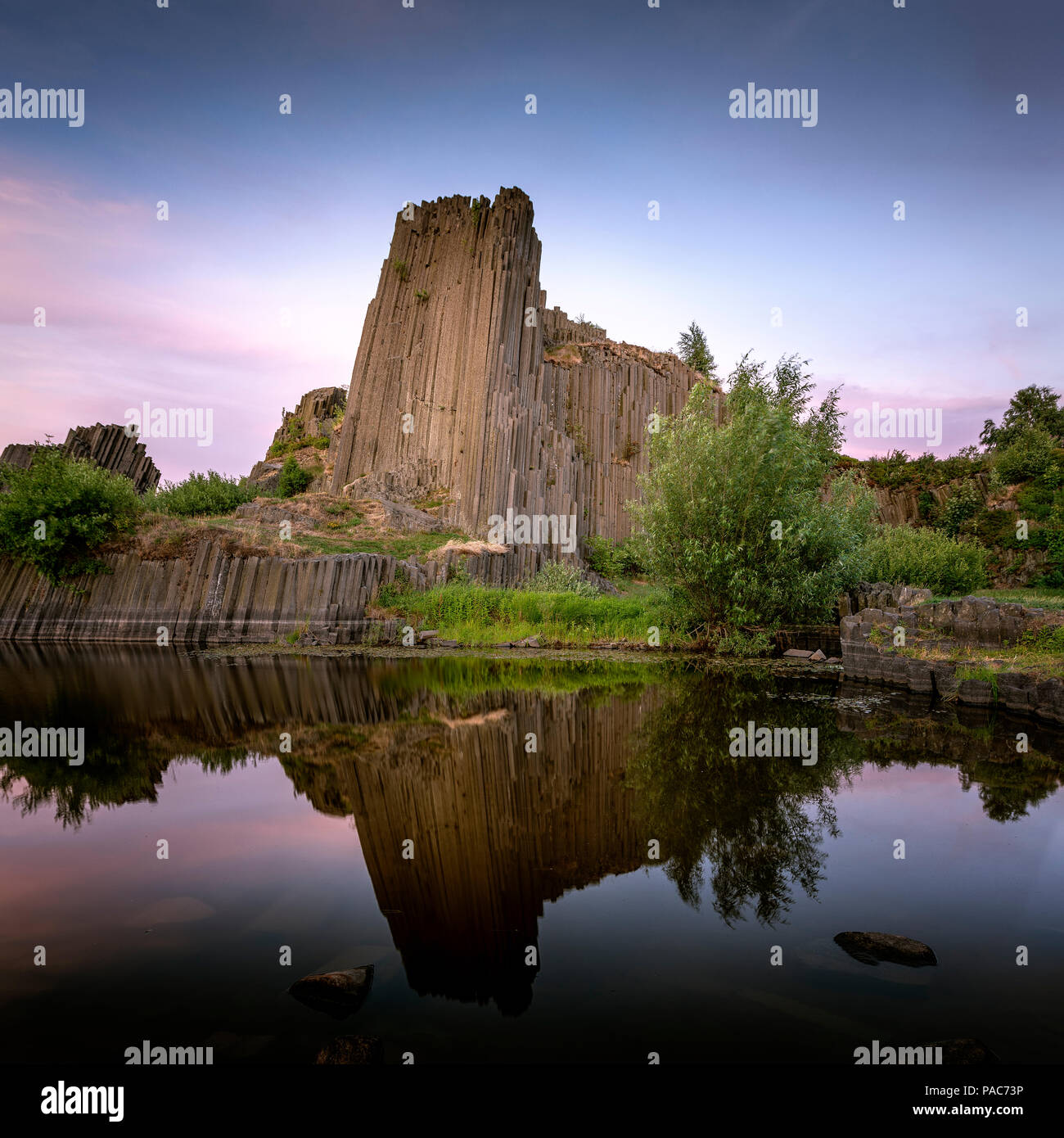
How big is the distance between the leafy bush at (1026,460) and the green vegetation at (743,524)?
29532 mm

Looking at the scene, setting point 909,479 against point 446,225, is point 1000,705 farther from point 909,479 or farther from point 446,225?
point 909,479

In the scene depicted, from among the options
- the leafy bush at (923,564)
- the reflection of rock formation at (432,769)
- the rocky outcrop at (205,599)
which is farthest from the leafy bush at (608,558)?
the reflection of rock formation at (432,769)

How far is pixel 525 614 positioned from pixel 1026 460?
36.1 metres

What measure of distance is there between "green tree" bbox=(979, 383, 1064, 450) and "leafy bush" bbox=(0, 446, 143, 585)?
53777 millimetres

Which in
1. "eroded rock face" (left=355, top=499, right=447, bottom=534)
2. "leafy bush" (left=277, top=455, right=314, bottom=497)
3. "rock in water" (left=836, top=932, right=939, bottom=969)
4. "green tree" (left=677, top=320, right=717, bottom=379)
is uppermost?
"green tree" (left=677, top=320, right=717, bottom=379)

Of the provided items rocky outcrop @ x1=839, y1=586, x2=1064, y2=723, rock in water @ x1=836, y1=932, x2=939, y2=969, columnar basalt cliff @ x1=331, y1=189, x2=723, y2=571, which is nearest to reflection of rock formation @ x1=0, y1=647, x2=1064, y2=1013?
rock in water @ x1=836, y1=932, x2=939, y2=969

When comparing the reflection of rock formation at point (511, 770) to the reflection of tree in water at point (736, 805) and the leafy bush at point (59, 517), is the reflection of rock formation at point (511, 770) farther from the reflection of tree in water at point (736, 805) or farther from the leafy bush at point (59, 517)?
the leafy bush at point (59, 517)

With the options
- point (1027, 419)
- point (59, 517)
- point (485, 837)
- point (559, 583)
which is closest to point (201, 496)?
point (59, 517)

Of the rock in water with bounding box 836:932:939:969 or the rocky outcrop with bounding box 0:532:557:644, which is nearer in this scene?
the rock in water with bounding box 836:932:939:969

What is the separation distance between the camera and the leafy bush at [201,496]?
28984 millimetres

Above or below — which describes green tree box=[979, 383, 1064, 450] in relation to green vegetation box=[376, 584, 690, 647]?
above

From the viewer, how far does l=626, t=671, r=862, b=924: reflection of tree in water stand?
4199mm

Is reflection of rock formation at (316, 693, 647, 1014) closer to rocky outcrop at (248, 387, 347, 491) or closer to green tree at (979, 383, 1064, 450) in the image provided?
rocky outcrop at (248, 387, 347, 491)

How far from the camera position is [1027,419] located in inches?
1870
